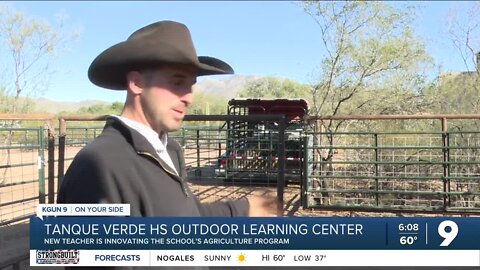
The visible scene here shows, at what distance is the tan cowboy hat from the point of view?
1438mm

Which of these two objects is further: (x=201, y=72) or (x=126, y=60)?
(x=201, y=72)

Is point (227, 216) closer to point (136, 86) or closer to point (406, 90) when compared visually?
point (136, 86)

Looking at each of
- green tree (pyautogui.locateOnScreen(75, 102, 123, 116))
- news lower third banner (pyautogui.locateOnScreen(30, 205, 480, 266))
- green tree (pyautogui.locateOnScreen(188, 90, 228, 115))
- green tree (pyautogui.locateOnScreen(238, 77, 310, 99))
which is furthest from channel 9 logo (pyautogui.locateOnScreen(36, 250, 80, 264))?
green tree (pyautogui.locateOnScreen(238, 77, 310, 99))

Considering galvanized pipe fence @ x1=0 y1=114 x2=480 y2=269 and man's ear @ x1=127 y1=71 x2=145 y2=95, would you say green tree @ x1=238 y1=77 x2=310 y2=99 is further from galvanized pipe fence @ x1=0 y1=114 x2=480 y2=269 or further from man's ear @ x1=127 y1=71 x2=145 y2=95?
man's ear @ x1=127 y1=71 x2=145 y2=95

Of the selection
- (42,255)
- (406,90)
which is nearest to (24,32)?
(406,90)

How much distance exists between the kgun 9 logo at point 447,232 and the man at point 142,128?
1784 mm

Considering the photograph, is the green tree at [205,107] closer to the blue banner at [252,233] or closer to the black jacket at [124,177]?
the blue banner at [252,233]

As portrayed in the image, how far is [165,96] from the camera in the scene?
147cm

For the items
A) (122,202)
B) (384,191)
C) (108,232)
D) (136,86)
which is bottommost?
(384,191)

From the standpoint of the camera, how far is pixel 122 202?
1.33 m

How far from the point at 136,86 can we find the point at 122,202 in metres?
0.40

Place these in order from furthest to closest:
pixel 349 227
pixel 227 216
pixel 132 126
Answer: pixel 349 227
pixel 227 216
pixel 132 126

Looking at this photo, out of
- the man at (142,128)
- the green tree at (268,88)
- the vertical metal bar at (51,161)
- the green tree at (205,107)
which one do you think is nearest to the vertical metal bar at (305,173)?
the green tree at (205,107)

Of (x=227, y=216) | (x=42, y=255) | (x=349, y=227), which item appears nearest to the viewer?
(x=42, y=255)
